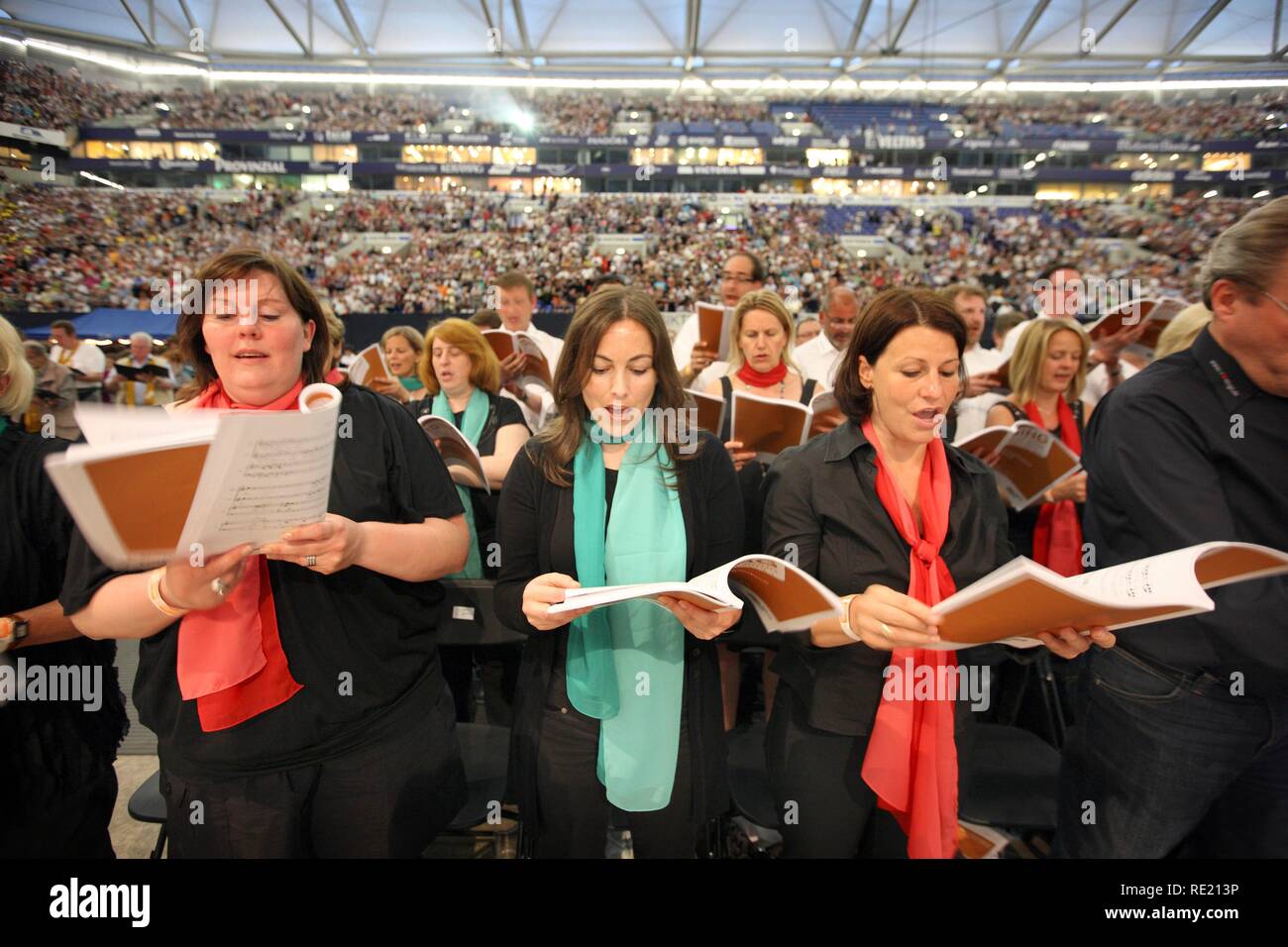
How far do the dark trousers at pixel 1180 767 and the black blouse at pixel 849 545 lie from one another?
15.8 inches

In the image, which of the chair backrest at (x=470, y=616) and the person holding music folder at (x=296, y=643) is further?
the chair backrest at (x=470, y=616)

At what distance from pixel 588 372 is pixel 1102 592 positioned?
4.07 feet

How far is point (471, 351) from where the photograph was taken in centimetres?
318

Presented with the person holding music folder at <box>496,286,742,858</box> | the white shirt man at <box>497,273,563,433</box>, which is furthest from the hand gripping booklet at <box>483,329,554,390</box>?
the person holding music folder at <box>496,286,742,858</box>

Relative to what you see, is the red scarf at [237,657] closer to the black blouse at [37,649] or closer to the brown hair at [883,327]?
the black blouse at [37,649]

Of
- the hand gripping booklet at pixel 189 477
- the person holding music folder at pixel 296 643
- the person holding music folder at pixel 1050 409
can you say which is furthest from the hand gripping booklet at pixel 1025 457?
the hand gripping booklet at pixel 189 477

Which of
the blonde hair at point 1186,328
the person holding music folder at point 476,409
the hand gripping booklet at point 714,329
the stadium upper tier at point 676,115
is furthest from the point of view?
the stadium upper tier at point 676,115

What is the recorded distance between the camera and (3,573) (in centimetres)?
145

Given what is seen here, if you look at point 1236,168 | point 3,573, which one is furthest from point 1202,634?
point 1236,168

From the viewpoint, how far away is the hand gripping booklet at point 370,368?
12.9 feet

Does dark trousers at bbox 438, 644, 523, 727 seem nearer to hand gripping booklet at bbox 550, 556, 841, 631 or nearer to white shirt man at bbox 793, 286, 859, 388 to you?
hand gripping booklet at bbox 550, 556, 841, 631

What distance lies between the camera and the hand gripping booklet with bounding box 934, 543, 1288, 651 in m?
1.05
